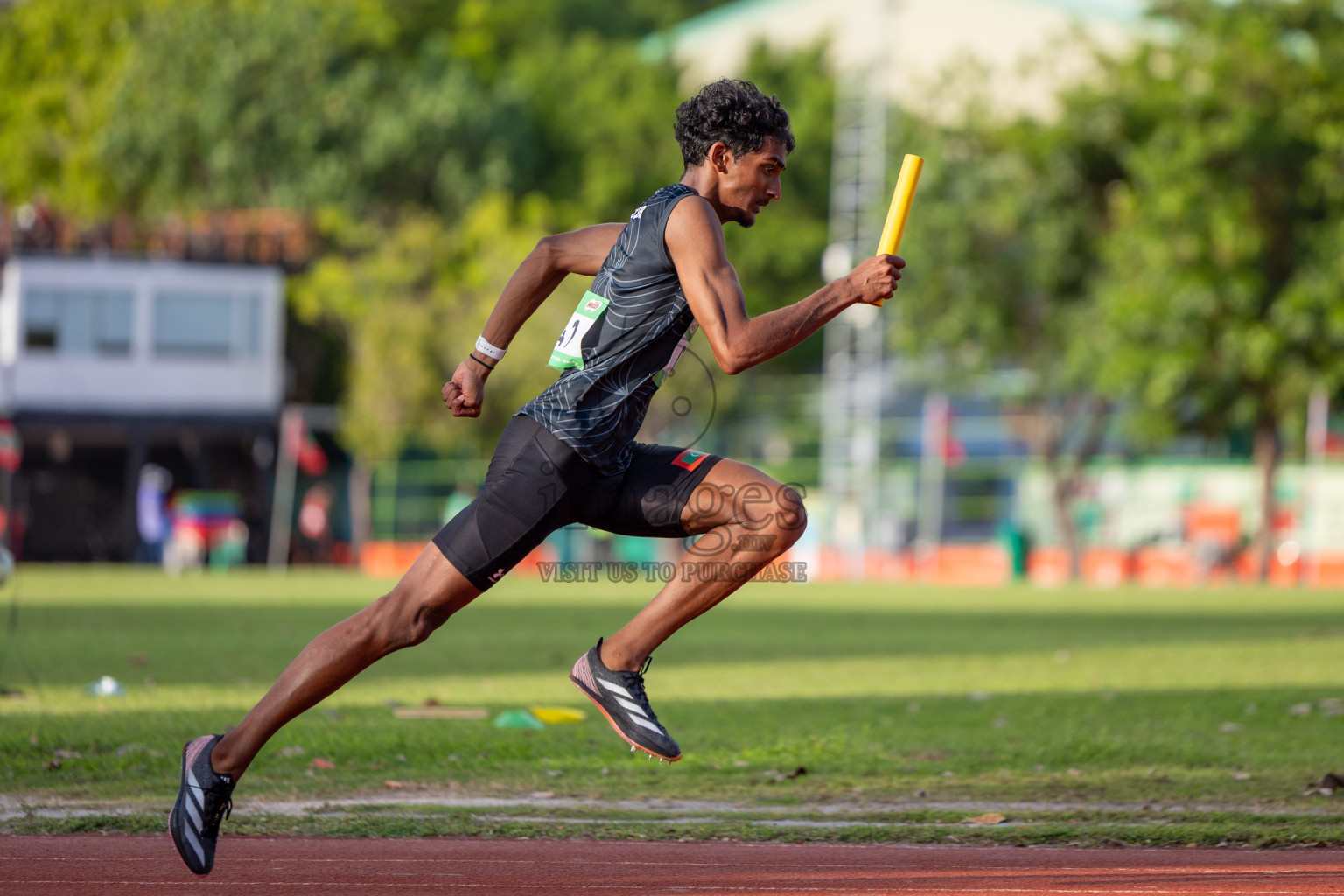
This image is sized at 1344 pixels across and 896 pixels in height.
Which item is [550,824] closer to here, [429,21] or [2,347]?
[2,347]

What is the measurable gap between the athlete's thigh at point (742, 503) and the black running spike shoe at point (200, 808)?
1.70 m

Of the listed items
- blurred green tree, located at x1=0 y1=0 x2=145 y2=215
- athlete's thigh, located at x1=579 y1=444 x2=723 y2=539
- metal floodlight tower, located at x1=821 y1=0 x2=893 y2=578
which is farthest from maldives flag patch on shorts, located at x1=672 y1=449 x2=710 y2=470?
blurred green tree, located at x1=0 y1=0 x2=145 y2=215

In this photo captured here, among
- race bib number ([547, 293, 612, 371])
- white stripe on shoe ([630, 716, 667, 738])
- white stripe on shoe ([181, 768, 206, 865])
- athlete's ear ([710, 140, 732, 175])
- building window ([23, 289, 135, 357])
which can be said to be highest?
building window ([23, 289, 135, 357])

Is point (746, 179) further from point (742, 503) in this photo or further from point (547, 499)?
point (547, 499)

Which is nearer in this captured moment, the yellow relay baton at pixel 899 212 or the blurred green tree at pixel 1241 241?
the yellow relay baton at pixel 899 212

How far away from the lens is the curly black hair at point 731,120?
17.9 feet

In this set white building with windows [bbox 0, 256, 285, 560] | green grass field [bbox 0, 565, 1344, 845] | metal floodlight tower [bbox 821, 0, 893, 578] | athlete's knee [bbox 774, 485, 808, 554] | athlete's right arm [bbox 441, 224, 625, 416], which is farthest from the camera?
white building with windows [bbox 0, 256, 285, 560]

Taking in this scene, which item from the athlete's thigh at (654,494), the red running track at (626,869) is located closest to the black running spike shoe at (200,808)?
the red running track at (626,869)

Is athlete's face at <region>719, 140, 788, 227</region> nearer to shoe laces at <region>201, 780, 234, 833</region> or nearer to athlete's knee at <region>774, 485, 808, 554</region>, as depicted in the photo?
athlete's knee at <region>774, 485, 808, 554</region>

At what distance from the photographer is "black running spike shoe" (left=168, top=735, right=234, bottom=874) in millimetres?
5062

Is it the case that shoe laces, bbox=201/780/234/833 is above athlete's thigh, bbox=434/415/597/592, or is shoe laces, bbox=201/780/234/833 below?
below

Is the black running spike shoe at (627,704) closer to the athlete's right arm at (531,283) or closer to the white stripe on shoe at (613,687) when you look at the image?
the white stripe on shoe at (613,687)

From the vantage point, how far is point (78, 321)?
46219mm

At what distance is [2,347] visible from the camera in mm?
46156
